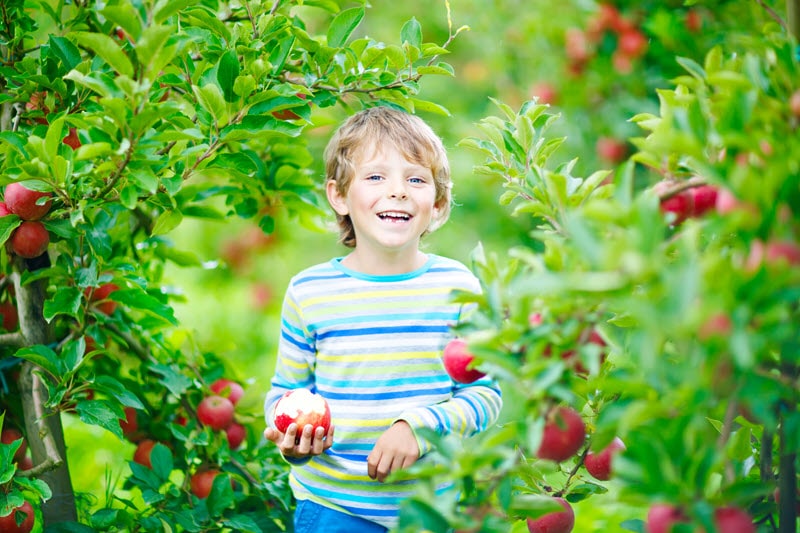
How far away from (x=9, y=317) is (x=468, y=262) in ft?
3.58

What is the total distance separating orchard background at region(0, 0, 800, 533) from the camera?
3.01ft

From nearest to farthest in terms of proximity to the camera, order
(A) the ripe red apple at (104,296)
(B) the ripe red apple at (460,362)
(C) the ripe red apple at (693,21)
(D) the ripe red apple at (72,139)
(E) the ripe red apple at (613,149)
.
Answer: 1. (B) the ripe red apple at (460,362)
2. (D) the ripe red apple at (72,139)
3. (A) the ripe red apple at (104,296)
4. (C) the ripe red apple at (693,21)
5. (E) the ripe red apple at (613,149)

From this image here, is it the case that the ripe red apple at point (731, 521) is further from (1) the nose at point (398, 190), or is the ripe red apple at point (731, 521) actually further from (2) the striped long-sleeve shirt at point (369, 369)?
(1) the nose at point (398, 190)

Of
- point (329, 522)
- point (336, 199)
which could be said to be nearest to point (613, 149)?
point (336, 199)

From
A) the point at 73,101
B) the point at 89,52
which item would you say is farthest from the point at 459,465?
the point at 89,52

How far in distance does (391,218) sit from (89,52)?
739mm

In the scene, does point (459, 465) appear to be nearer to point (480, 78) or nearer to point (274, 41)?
point (274, 41)

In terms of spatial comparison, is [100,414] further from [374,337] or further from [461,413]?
[461,413]

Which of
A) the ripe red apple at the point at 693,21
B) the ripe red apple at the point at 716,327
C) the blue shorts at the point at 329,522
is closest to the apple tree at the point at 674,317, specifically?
the ripe red apple at the point at 716,327

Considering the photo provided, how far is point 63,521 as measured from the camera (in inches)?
68.7

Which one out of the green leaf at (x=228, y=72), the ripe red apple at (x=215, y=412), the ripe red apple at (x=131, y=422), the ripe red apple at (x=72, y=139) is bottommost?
the ripe red apple at (x=131, y=422)

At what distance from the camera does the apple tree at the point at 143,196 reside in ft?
4.45

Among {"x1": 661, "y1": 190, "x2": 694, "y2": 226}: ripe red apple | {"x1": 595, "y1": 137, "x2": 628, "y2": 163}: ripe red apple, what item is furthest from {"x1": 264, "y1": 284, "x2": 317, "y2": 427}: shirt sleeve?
{"x1": 595, "y1": 137, "x2": 628, "y2": 163}: ripe red apple

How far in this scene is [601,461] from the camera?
4.73 feet
